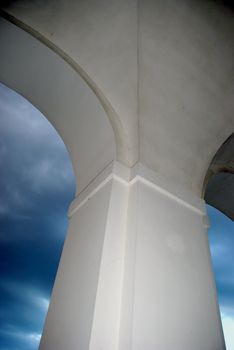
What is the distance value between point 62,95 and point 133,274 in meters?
2.50

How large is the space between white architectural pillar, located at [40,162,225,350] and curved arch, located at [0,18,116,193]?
1.96 ft

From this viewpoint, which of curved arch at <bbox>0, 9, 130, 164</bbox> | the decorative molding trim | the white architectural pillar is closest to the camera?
the white architectural pillar

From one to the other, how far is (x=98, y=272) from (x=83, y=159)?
1.81 meters

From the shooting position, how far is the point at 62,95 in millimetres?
3102

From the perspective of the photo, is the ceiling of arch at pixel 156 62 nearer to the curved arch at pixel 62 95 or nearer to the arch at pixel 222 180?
the curved arch at pixel 62 95

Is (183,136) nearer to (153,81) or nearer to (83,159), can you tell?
(153,81)

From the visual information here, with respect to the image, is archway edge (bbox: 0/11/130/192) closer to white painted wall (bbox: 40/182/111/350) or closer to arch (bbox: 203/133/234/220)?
white painted wall (bbox: 40/182/111/350)

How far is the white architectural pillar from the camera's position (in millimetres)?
1579

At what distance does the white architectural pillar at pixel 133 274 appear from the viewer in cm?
158

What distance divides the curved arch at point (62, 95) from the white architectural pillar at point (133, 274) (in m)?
0.60

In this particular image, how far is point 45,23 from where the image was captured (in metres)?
2.69

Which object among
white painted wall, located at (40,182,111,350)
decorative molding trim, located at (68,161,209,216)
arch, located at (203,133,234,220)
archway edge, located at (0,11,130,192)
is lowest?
white painted wall, located at (40,182,111,350)

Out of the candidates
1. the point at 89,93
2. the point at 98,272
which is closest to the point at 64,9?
the point at 89,93

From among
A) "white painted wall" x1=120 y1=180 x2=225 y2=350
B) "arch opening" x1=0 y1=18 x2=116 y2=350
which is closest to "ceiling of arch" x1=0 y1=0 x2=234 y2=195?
"arch opening" x1=0 y1=18 x2=116 y2=350
